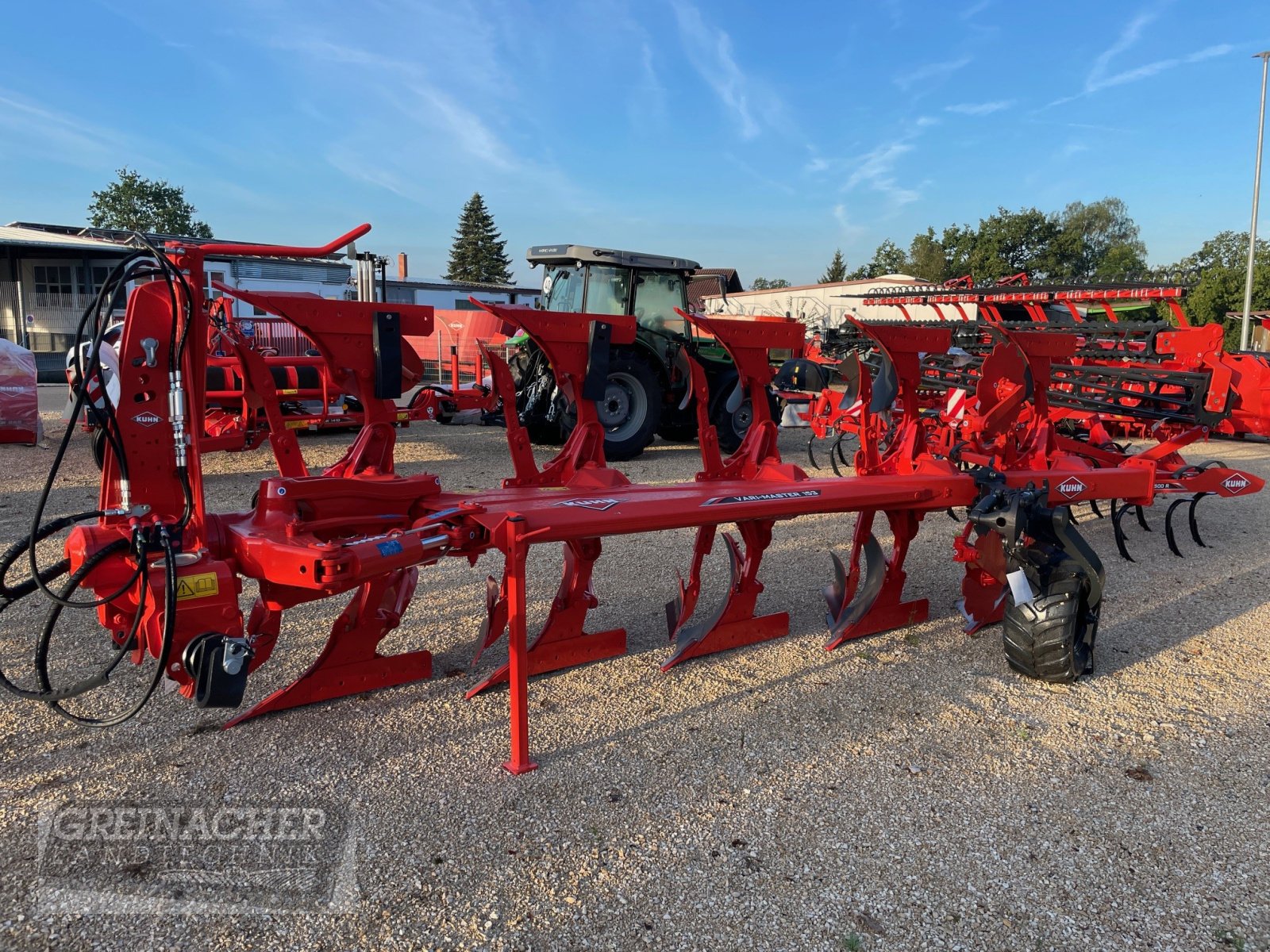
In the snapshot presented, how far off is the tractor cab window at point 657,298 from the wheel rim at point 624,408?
78cm

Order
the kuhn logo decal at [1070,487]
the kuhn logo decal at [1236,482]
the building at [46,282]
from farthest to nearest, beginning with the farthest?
the building at [46,282] < the kuhn logo decal at [1236,482] < the kuhn logo decal at [1070,487]

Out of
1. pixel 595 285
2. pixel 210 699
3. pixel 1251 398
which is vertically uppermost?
pixel 595 285

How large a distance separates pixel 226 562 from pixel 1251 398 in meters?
8.08

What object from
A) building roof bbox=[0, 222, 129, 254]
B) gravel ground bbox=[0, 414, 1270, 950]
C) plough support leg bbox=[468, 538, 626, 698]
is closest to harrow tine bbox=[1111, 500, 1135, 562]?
gravel ground bbox=[0, 414, 1270, 950]

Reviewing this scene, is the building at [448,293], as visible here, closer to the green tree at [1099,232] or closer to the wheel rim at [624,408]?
the wheel rim at [624,408]

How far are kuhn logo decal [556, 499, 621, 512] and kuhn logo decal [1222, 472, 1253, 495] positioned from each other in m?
4.31

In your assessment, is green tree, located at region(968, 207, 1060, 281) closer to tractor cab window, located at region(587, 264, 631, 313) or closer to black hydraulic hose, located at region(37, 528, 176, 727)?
tractor cab window, located at region(587, 264, 631, 313)

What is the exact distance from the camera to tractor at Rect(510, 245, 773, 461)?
9.38 meters

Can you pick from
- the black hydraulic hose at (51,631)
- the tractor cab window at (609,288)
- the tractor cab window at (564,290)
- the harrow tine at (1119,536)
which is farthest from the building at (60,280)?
the black hydraulic hose at (51,631)

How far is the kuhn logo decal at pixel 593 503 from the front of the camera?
3186 mm

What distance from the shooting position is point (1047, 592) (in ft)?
12.2

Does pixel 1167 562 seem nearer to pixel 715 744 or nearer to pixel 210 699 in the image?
pixel 715 744

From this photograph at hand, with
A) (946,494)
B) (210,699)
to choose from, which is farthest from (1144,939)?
(210,699)

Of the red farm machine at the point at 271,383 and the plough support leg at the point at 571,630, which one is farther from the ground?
the red farm machine at the point at 271,383
